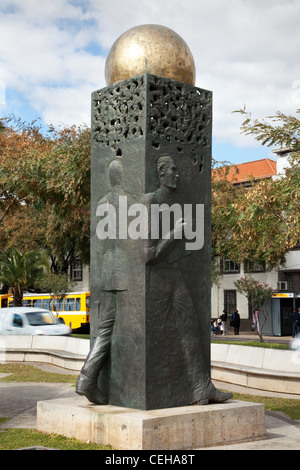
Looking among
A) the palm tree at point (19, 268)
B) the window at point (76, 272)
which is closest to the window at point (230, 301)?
the palm tree at point (19, 268)

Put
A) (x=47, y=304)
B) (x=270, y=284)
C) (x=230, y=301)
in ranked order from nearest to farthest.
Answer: (x=47, y=304), (x=270, y=284), (x=230, y=301)

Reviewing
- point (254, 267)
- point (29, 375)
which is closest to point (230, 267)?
point (254, 267)

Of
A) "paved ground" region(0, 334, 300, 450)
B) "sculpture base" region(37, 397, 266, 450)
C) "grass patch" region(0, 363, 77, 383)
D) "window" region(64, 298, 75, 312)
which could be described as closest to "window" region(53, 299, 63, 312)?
"window" region(64, 298, 75, 312)

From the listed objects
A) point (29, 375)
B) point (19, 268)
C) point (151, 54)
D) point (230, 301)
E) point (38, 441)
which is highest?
point (151, 54)

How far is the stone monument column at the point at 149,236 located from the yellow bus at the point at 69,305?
28.5 meters

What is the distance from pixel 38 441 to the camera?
6863 millimetres

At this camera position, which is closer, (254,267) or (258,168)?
(254,267)

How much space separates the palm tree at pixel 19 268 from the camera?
131 ft

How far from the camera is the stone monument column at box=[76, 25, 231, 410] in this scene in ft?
23.0

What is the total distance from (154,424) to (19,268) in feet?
114

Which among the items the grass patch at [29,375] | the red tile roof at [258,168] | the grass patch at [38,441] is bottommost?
the grass patch at [29,375]

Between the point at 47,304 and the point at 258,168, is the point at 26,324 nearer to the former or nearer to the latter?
the point at 47,304

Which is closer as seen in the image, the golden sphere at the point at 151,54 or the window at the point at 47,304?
the golden sphere at the point at 151,54

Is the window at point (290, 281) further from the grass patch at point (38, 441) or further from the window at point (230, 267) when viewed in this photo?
the grass patch at point (38, 441)
